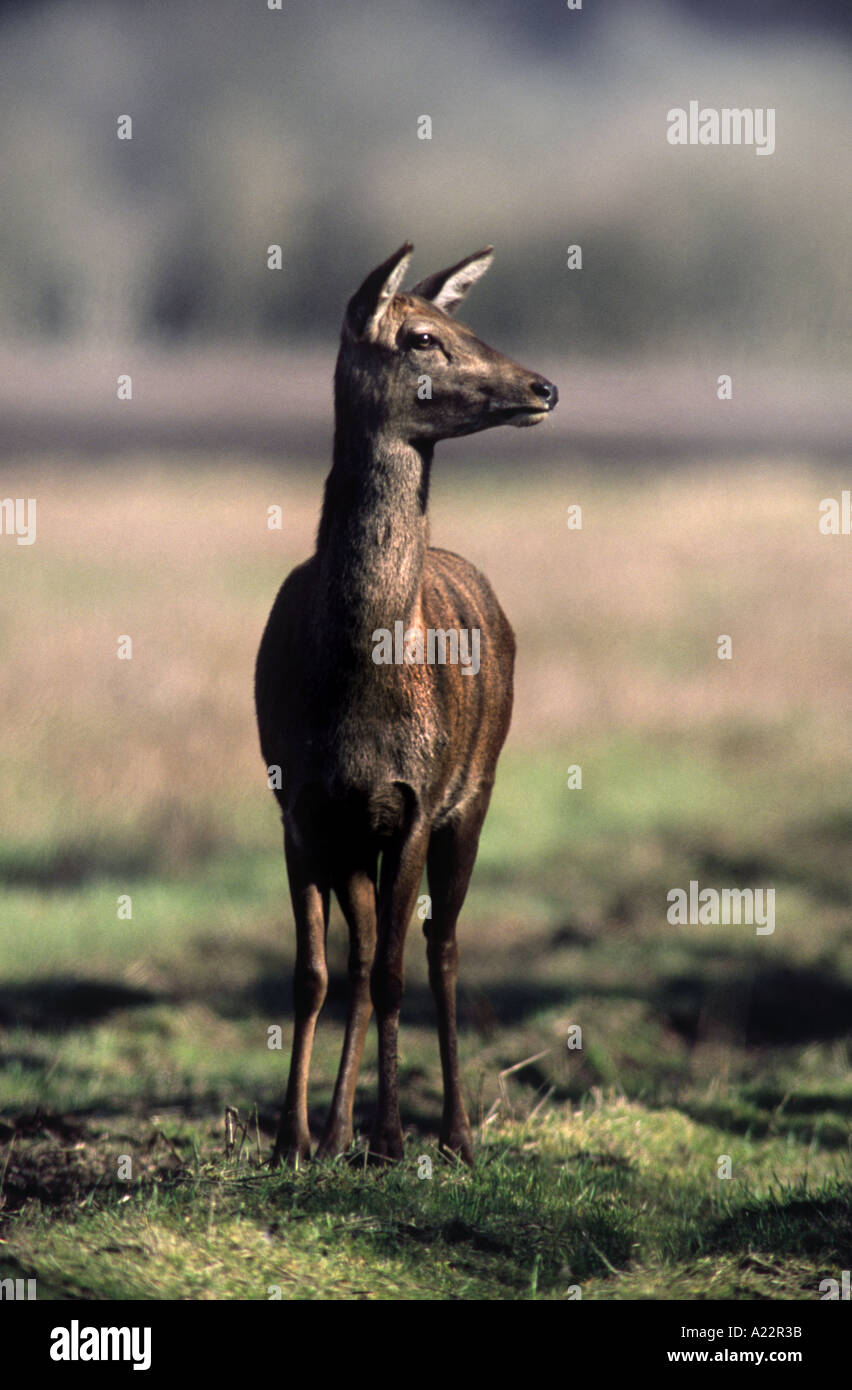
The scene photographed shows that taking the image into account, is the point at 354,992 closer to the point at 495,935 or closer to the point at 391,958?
the point at 391,958

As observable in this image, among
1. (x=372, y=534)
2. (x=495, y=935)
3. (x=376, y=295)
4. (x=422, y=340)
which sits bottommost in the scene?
(x=495, y=935)

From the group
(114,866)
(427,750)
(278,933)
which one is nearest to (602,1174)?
(427,750)

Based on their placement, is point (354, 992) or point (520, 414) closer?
point (520, 414)

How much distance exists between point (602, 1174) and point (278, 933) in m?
6.51

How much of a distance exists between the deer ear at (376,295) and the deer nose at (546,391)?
67 cm

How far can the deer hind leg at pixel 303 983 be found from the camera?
7203 millimetres

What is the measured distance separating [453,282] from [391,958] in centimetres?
288

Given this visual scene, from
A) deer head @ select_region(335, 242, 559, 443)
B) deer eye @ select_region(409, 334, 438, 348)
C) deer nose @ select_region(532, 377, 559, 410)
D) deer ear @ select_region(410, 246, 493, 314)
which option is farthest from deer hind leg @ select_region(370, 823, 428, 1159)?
deer ear @ select_region(410, 246, 493, 314)

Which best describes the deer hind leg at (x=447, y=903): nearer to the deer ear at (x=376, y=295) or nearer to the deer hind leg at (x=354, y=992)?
the deer hind leg at (x=354, y=992)

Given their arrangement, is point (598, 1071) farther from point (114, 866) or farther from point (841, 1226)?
point (114, 866)

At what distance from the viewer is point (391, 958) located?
7.34m

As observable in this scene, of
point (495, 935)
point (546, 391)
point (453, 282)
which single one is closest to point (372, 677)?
point (546, 391)

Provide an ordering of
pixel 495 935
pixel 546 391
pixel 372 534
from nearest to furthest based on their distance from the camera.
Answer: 1. pixel 546 391
2. pixel 372 534
3. pixel 495 935

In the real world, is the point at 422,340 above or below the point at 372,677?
above
